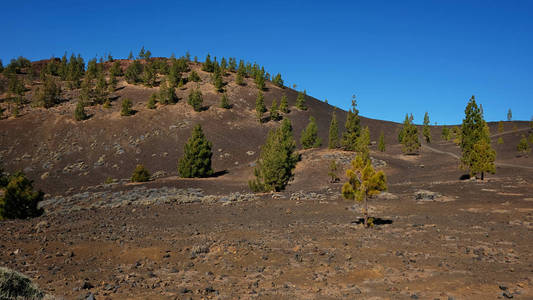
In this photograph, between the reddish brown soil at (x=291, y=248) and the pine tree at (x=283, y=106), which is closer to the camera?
the reddish brown soil at (x=291, y=248)

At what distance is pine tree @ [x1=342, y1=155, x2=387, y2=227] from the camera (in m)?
18.1

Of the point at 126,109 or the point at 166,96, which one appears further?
the point at 166,96

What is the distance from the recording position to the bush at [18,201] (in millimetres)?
22266

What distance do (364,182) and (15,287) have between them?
16.2 m

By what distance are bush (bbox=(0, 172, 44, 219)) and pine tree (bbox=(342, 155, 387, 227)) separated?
72.9 feet

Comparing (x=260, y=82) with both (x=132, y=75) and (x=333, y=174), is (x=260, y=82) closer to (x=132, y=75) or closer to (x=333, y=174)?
(x=132, y=75)

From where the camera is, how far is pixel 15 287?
5273 millimetres

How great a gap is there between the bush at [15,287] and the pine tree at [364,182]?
1533 cm

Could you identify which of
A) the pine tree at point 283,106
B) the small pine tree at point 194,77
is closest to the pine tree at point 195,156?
the pine tree at point 283,106

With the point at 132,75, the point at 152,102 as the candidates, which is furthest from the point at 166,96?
the point at 132,75

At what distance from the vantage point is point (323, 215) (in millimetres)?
22312

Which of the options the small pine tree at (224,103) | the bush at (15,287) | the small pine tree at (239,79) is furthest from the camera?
the small pine tree at (239,79)

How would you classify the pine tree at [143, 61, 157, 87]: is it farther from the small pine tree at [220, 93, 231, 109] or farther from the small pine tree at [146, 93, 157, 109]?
the small pine tree at [220, 93, 231, 109]

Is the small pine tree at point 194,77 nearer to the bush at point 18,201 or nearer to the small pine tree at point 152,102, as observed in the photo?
the small pine tree at point 152,102
